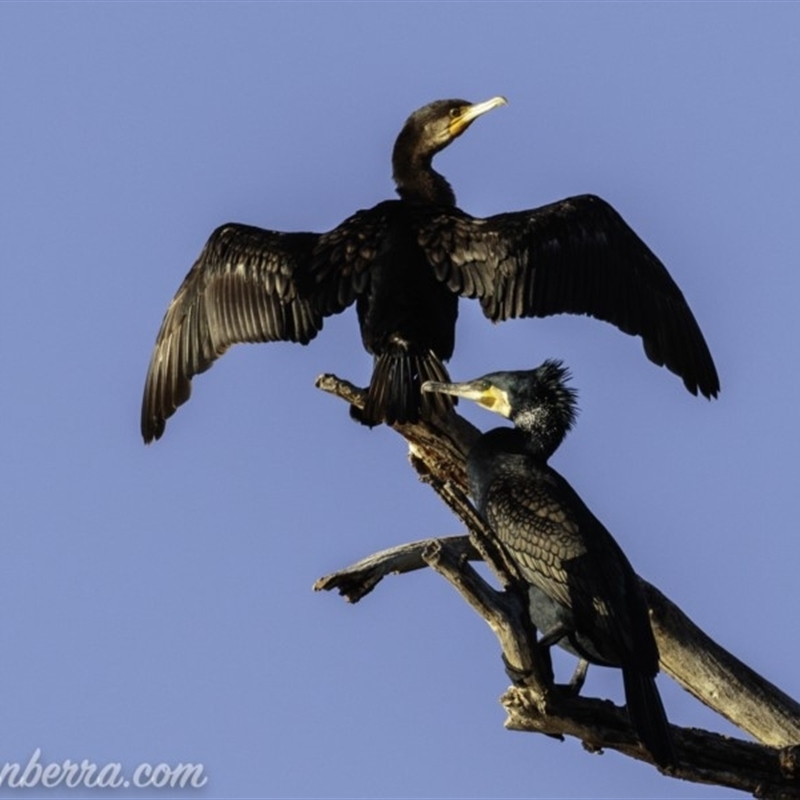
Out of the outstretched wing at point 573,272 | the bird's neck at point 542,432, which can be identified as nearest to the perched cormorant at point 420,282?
the outstretched wing at point 573,272

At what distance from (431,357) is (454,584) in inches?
98.8

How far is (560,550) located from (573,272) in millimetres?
2833

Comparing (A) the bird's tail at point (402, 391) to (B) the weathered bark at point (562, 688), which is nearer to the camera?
(B) the weathered bark at point (562, 688)

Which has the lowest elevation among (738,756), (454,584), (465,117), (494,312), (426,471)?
(738,756)

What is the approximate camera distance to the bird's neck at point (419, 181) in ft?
45.5

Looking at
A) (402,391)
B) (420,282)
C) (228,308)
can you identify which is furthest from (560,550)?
(228,308)

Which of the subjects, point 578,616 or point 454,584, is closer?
point 454,584

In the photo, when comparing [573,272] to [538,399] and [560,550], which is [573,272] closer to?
[538,399]

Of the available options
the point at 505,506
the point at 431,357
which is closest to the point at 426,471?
the point at 431,357

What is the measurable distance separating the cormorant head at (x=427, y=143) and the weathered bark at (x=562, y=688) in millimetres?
2028

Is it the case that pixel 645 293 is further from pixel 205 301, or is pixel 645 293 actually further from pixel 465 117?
pixel 205 301

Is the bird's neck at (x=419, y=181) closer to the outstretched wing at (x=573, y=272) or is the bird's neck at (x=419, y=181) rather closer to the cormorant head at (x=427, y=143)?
the cormorant head at (x=427, y=143)

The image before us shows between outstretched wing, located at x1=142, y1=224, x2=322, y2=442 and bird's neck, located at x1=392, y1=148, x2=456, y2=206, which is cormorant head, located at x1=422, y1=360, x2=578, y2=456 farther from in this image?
bird's neck, located at x1=392, y1=148, x2=456, y2=206

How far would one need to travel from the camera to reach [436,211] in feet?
43.1
